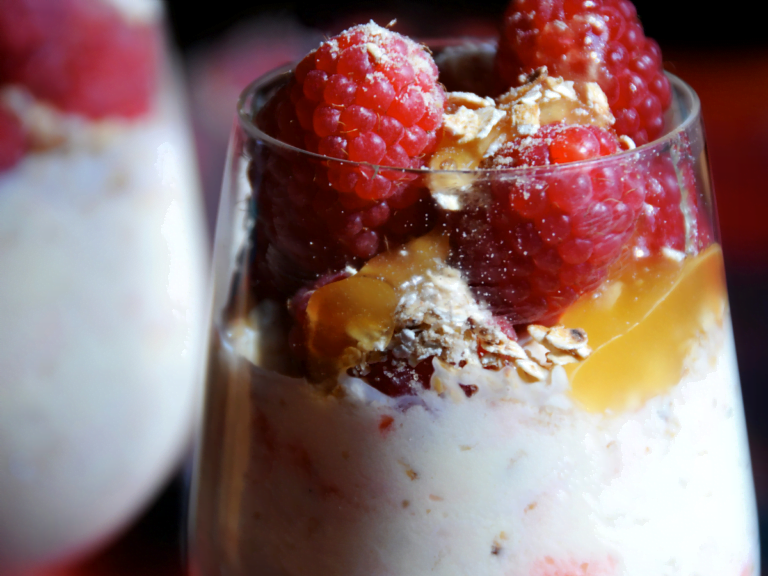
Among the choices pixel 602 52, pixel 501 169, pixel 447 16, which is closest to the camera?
A: pixel 501 169

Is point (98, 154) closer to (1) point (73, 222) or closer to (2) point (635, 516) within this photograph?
(1) point (73, 222)

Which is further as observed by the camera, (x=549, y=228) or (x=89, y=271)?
(x=89, y=271)

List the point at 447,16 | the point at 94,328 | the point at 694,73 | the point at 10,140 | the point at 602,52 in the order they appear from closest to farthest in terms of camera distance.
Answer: the point at 602,52
the point at 10,140
the point at 94,328
the point at 694,73
the point at 447,16

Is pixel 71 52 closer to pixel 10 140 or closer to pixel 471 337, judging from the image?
pixel 10 140

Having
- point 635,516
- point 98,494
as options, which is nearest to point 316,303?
point 635,516

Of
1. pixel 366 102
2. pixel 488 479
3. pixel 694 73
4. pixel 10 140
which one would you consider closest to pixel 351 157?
pixel 366 102

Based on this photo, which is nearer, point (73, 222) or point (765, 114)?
point (73, 222)

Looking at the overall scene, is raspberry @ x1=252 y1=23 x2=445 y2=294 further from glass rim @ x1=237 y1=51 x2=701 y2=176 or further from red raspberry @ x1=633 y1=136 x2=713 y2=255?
red raspberry @ x1=633 y1=136 x2=713 y2=255
